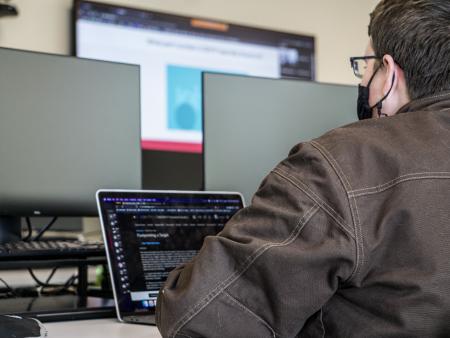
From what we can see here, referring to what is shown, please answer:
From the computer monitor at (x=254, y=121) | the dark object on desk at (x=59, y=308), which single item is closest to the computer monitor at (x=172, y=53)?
the computer monitor at (x=254, y=121)

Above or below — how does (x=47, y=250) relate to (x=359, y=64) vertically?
below

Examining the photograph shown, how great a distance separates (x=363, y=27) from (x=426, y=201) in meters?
3.08

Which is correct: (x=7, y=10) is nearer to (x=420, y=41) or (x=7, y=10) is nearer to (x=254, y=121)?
(x=254, y=121)

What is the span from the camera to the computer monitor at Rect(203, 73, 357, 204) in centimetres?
169

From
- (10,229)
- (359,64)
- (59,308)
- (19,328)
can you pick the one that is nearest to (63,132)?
(10,229)

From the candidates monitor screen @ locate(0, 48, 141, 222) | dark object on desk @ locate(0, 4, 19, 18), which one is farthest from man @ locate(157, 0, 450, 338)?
dark object on desk @ locate(0, 4, 19, 18)

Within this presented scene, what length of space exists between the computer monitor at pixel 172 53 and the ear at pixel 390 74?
1.72 meters

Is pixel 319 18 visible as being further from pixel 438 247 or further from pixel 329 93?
pixel 438 247

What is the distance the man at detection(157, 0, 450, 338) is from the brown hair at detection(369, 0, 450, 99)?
0.15 m

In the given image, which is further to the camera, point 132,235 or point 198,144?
point 198,144

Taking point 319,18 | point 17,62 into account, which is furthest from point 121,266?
point 319,18

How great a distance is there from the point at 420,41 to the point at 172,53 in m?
2.23

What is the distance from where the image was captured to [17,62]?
4.94ft

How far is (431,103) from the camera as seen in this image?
1.02m
